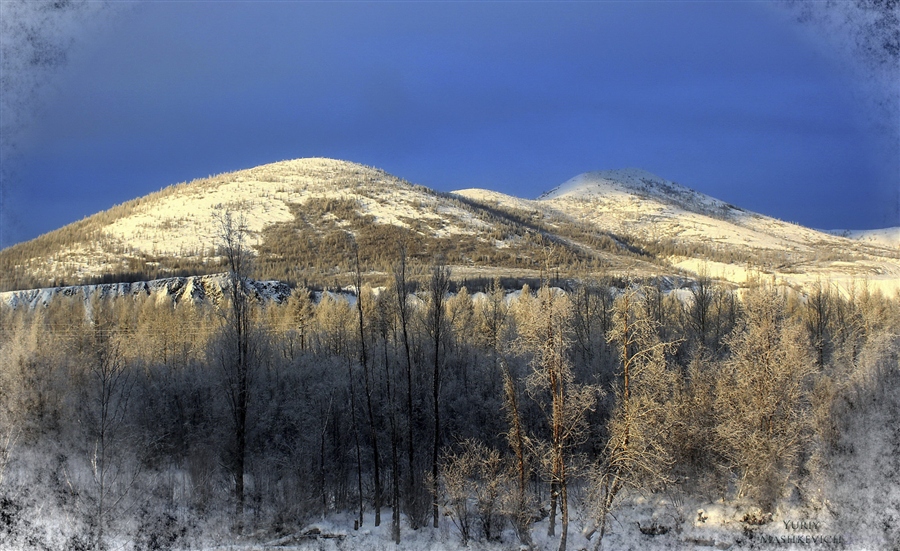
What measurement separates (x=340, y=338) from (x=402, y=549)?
32094 millimetres

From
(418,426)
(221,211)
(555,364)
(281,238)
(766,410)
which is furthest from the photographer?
(221,211)

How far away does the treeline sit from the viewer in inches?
817

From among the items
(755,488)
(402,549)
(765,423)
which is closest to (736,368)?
(765,423)

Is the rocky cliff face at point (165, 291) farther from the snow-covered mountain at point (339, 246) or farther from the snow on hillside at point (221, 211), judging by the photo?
the snow on hillside at point (221, 211)

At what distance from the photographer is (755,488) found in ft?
84.8

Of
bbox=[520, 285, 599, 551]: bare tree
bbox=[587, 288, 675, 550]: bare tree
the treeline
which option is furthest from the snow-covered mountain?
bbox=[520, 285, 599, 551]: bare tree

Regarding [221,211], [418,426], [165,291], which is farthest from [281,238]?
[418,426]

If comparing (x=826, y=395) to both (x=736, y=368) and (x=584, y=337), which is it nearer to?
(x=736, y=368)

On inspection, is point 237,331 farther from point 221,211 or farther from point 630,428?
point 221,211

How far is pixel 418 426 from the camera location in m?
46.8

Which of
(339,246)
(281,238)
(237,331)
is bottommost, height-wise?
(237,331)

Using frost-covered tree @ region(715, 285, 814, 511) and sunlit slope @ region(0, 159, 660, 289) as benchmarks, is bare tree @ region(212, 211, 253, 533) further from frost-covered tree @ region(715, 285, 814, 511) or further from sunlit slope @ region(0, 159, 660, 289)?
sunlit slope @ region(0, 159, 660, 289)

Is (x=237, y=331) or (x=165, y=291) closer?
(x=237, y=331)

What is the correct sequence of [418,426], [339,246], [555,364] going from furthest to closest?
[339,246] → [418,426] → [555,364]
